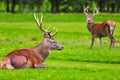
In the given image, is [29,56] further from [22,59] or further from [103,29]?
[103,29]

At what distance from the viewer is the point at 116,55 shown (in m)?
19.5

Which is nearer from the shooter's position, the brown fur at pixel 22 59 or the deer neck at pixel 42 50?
the brown fur at pixel 22 59

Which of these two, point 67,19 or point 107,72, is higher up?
point 107,72

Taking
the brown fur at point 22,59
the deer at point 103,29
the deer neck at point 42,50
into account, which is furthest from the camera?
the deer at point 103,29

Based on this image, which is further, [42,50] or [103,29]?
[103,29]

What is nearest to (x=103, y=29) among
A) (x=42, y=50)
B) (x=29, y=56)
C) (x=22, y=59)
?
(x=42, y=50)

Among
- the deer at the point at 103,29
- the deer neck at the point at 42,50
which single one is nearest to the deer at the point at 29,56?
the deer neck at the point at 42,50

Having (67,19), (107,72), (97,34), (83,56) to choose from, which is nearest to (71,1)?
(67,19)

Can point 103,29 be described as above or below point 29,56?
below

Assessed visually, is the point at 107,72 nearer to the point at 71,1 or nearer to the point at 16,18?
the point at 16,18

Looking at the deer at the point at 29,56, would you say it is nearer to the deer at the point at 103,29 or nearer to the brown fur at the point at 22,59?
the brown fur at the point at 22,59

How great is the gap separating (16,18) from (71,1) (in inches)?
1151

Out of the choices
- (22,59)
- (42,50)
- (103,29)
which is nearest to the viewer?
(22,59)

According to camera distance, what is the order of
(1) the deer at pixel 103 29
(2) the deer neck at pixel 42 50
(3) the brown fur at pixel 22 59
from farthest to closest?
(1) the deer at pixel 103 29
(2) the deer neck at pixel 42 50
(3) the brown fur at pixel 22 59
